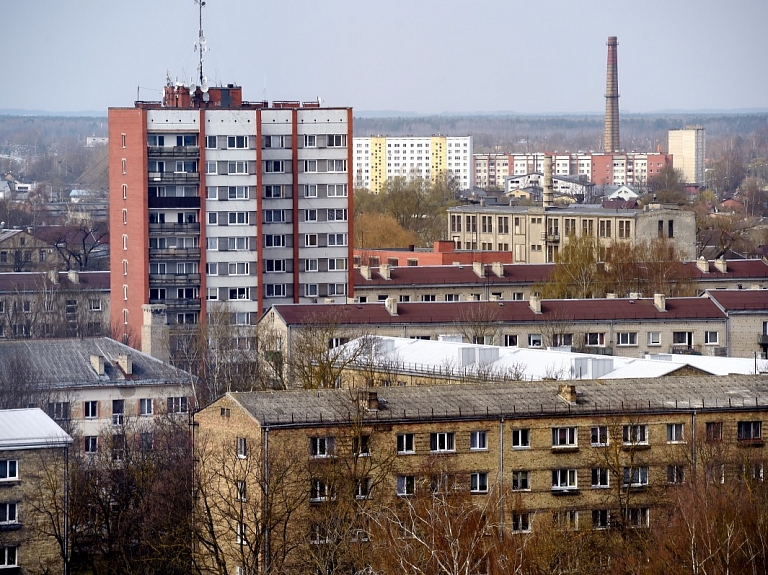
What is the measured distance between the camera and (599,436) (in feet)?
127

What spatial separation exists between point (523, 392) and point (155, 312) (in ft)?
88.9

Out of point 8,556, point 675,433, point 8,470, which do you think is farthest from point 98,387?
point 675,433

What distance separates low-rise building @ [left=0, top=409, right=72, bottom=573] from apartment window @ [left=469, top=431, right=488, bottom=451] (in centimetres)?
808

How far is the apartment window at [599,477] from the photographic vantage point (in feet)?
126

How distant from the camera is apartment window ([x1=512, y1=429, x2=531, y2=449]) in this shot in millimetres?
38125

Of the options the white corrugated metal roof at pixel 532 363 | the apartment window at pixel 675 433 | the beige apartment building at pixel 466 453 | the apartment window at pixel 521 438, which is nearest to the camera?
the beige apartment building at pixel 466 453

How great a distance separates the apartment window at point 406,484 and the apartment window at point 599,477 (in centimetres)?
366

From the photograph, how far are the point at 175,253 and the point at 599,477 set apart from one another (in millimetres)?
32743

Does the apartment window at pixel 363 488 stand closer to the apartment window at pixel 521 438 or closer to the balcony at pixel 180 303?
the apartment window at pixel 521 438

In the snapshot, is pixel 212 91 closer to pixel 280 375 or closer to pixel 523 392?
pixel 280 375

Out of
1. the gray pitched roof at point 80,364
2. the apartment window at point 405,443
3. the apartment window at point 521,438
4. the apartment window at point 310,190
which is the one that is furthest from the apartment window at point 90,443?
the apartment window at point 310,190

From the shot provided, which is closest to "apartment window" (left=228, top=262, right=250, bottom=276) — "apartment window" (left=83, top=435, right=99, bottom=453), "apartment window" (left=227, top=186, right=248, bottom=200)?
"apartment window" (left=227, top=186, right=248, bottom=200)

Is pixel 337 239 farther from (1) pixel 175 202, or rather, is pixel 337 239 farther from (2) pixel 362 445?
(2) pixel 362 445

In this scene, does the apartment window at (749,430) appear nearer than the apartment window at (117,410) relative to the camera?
Yes
